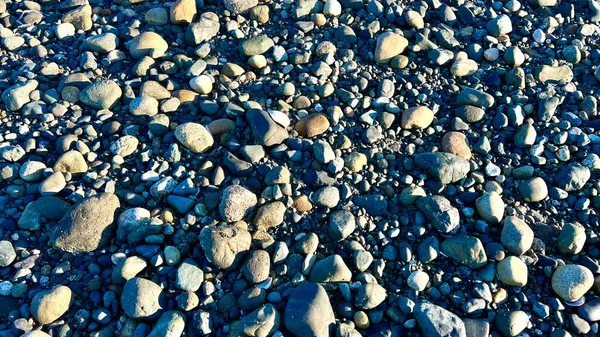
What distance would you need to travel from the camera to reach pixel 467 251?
6.70ft

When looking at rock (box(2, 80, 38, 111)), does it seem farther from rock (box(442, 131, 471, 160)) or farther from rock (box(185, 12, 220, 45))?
rock (box(442, 131, 471, 160))

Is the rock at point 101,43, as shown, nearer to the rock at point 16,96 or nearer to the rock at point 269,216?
the rock at point 16,96

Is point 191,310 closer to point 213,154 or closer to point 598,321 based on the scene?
point 213,154

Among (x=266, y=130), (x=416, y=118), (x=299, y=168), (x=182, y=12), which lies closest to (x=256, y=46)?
(x=182, y=12)

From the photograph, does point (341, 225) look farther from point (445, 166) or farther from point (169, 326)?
point (169, 326)

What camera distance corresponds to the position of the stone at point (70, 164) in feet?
7.43

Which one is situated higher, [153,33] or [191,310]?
[153,33]

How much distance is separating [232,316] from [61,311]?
0.59 m

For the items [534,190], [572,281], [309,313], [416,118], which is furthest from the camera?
Answer: [416,118]

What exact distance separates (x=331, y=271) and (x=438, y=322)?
15.8 inches

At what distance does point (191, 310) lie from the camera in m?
1.93

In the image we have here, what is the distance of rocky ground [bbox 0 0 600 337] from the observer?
1949mm

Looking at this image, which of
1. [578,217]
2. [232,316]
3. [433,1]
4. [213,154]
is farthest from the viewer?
[433,1]

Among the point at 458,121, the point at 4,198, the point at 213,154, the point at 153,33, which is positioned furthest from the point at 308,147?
the point at 4,198
